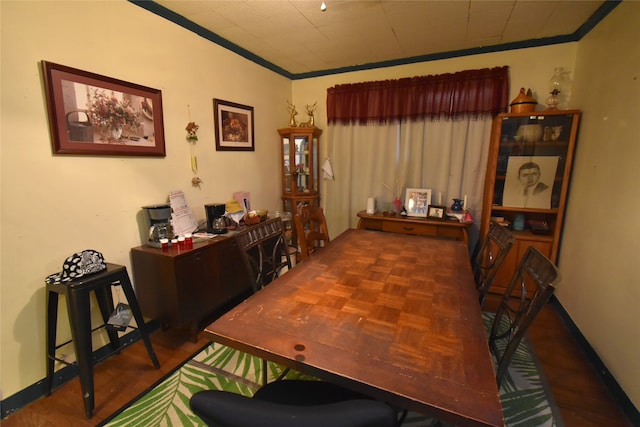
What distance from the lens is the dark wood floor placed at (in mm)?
1499

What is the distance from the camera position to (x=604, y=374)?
172 cm

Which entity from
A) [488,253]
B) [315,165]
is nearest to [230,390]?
[488,253]

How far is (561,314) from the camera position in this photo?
7.96 ft

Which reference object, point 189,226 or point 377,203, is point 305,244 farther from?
point 377,203

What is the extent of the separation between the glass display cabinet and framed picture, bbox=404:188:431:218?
1127 millimetres

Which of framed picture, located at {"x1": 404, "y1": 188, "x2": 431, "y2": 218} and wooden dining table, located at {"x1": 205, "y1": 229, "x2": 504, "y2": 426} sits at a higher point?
framed picture, located at {"x1": 404, "y1": 188, "x2": 431, "y2": 218}

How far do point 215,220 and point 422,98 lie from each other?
96.2 inches

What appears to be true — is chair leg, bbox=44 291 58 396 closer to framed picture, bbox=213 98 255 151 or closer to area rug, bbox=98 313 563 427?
area rug, bbox=98 313 563 427

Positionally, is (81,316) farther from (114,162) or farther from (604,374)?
(604,374)

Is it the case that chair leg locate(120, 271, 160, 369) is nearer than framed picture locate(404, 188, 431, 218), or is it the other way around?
chair leg locate(120, 271, 160, 369)

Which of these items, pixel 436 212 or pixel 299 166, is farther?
pixel 299 166

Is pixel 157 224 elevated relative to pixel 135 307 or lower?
elevated

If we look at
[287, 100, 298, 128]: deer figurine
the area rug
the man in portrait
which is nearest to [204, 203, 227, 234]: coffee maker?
the area rug

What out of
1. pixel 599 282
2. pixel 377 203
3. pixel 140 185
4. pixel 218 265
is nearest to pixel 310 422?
pixel 218 265
